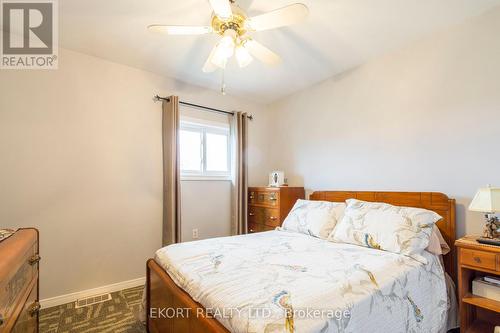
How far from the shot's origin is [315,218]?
2.40m

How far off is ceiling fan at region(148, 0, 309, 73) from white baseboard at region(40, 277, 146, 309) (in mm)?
2441

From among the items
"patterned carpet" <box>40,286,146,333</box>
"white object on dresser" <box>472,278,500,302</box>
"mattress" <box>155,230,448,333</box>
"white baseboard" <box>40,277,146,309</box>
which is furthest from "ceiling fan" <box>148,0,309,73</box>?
"white baseboard" <box>40,277,146,309</box>

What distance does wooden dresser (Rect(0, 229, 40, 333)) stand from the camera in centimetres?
99

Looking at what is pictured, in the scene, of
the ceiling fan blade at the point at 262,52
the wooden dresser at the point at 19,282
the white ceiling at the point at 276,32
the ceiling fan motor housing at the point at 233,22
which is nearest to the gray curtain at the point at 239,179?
the white ceiling at the point at 276,32

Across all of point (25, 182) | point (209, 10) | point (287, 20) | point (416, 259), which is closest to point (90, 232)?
point (25, 182)

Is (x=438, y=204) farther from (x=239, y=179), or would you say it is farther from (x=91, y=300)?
(x=91, y=300)

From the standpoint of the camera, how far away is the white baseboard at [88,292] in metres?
2.25

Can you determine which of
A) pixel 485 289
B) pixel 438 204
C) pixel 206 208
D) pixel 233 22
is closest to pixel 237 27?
pixel 233 22

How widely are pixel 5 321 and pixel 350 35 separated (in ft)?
9.34

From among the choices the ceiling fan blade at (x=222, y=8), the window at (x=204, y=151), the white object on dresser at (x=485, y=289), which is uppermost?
the ceiling fan blade at (x=222, y=8)

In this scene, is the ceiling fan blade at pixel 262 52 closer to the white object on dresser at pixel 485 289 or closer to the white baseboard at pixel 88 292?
the white object on dresser at pixel 485 289

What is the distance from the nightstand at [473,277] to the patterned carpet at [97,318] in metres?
2.32

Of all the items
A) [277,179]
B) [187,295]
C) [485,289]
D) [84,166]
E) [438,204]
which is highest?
[84,166]

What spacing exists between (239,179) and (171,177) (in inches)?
37.5
